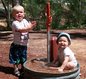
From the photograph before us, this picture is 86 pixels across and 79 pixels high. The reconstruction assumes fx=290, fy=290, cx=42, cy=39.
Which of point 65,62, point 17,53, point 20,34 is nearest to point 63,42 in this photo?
point 65,62

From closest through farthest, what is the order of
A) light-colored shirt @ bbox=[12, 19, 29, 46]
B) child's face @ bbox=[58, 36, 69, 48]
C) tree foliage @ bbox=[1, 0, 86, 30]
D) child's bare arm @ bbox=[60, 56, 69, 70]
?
1. child's bare arm @ bbox=[60, 56, 69, 70]
2. child's face @ bbox=[58, 36, 69, 48]
3. light-colored shirt @ bbox=[12, 19, 29, 46]
4. tree foliage @ bbox=[1, 0, 86, 30]

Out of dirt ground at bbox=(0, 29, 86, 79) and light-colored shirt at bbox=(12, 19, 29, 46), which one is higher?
light-colored shirt at bbox=(12, 19, 29, 46)

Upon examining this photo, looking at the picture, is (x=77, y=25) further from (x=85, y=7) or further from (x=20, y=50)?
(x=20, y=50)

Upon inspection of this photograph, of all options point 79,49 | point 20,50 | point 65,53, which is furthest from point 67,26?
point 65,53

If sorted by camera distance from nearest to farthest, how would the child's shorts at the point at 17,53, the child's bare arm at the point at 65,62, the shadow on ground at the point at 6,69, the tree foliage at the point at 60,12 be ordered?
1. the child's bare arm at the point at 65,62
2. the child's shorts at the point at 17,53
3. the shadow on ground at the point at 6,69
4. the tree foliage at the point at 60,12

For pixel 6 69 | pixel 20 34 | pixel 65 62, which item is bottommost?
pixel 6 69

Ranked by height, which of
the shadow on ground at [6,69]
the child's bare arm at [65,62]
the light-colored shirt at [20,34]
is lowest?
the shadow on ground at [6,69]

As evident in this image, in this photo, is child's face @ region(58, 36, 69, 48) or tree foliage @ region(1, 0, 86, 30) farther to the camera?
tree foliage @ region(1, 0, 86, 30)

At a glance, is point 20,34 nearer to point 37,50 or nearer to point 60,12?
point 37,50

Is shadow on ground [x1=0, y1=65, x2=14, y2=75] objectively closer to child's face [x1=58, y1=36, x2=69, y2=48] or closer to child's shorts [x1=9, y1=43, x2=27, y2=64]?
child's shorts [x1=9, y1=43, x2=27, y2=64]

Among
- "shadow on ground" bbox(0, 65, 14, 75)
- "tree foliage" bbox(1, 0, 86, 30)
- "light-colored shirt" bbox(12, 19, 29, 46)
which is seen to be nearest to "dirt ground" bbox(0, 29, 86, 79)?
"shadow on ground" bbox(0, 65, 14, 75)

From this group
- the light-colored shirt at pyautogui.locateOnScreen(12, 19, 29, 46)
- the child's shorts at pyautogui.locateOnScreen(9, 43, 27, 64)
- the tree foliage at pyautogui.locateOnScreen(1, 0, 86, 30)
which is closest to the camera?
the light-colored shirt at pyautogui.locateOnScreen(12, 19, 29, 46)

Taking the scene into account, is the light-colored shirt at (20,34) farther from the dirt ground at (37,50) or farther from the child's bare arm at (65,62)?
the child's bare arm at (65,62)

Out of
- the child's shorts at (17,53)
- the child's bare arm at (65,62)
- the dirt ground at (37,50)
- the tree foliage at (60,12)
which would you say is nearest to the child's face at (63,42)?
the child's bare arm at (65,62)
